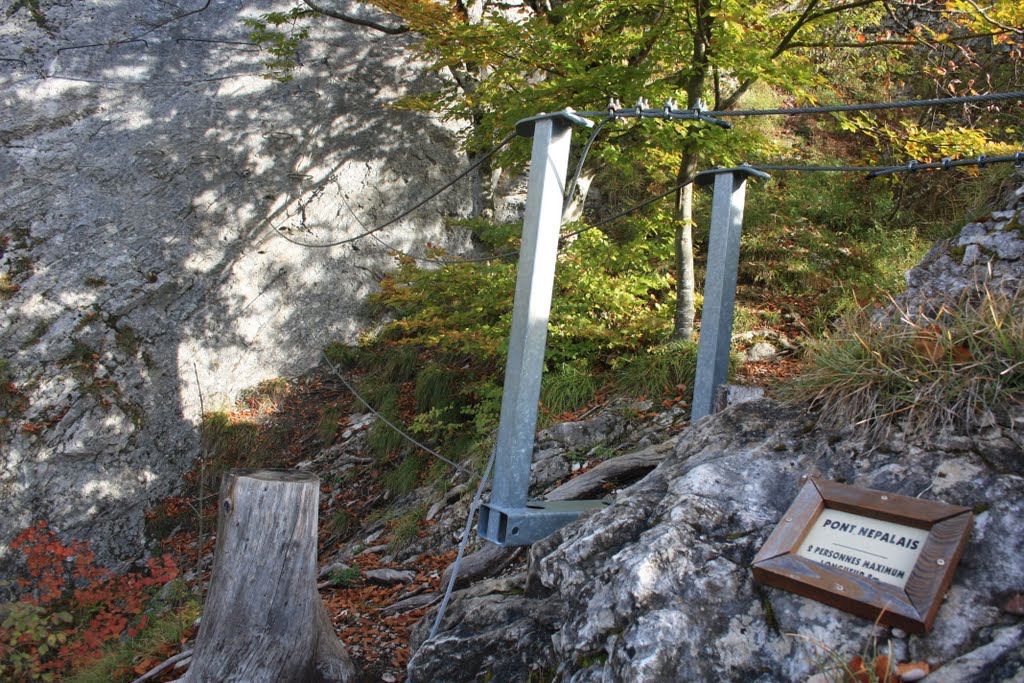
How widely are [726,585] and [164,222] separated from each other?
30.9ft

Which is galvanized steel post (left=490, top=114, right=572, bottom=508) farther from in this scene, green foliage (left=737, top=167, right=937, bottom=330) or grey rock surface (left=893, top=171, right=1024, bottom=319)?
green foliage (left=737, top=167, right=937, bottom=330)

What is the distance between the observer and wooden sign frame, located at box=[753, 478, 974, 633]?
251 cm

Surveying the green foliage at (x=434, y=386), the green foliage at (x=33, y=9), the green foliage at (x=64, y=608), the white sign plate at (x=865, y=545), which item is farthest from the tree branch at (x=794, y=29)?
the green foliage at (x=33, y=9)

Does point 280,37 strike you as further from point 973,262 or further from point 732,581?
point 732,581

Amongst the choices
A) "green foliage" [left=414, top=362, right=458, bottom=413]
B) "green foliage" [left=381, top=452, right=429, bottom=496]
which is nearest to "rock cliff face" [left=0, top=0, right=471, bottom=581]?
"green foliage" [left=414, top=362, right=458, bottom=413]

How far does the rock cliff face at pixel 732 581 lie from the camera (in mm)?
2568

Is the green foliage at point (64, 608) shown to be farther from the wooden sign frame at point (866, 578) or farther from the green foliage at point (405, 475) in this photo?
the wooden sign frame at point (866, 578)

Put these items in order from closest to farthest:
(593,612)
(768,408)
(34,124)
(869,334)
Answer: (593,612) < (869,334) < (768,408) < (34,124)

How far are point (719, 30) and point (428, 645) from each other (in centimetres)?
513

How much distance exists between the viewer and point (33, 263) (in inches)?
374

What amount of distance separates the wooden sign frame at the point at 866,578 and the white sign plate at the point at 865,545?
21mm

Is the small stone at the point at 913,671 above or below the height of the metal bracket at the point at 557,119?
below

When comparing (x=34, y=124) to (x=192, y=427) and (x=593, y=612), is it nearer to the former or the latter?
(x=192, y=427)

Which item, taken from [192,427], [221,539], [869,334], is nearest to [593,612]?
[869,334]
